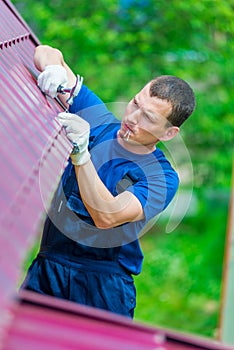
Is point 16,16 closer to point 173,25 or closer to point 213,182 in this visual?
point 173,25

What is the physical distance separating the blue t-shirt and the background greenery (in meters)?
6.42

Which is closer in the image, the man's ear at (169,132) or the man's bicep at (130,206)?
the man's bicep at (130,206)

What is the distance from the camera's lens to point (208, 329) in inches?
511

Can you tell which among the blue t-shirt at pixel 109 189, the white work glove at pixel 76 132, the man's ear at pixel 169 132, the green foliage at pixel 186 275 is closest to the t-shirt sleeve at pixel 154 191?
the blue t-shirt at pixel 109 189

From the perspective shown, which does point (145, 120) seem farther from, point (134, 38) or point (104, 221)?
point (134, 38)

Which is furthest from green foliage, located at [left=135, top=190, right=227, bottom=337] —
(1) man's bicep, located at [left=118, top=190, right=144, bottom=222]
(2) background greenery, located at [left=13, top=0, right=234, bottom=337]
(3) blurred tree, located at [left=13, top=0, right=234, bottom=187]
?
(1) man's bicep, located at [left=118, top=190, right=144, bottom=222]

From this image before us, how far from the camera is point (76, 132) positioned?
3.79m

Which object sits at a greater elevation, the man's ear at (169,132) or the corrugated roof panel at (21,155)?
the corrugated roof panel at (21,155)

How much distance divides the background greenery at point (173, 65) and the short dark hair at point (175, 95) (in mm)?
6272

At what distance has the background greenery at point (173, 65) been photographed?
11148mm

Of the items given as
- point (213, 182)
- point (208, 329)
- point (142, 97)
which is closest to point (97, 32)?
point (213, 182)

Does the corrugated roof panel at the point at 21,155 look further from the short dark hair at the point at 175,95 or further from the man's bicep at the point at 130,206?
the short dark hair at the point at 175,95

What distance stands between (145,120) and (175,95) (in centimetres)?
25

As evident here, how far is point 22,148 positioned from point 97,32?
329 inches
